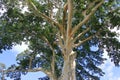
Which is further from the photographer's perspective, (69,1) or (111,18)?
(111,18)

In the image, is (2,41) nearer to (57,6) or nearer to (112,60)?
(57,6)

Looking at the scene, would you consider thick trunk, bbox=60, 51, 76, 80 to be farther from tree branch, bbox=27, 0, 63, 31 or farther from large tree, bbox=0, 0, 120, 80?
tree branch, bbox=27, 0, 63, 31

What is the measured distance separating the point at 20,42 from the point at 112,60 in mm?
6359

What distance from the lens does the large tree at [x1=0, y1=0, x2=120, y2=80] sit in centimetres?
2045

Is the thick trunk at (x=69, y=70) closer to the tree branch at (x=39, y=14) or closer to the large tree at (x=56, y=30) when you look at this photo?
the large tree at (x=56, y=30)

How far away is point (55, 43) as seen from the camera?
23125 mm

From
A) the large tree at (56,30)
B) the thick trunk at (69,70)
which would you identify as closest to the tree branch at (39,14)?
the large tree at (56,30)

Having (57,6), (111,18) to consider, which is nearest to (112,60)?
(111,18)

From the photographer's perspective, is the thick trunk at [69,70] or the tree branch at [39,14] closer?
the thick trunk at [69,70]

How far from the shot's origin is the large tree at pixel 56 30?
20.5m

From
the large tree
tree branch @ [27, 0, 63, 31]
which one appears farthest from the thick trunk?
tree branch @ [27, 0, 63, 31]

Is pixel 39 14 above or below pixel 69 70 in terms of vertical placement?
above

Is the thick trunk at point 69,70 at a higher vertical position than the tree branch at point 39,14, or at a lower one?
lower

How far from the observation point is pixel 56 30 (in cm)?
2203
